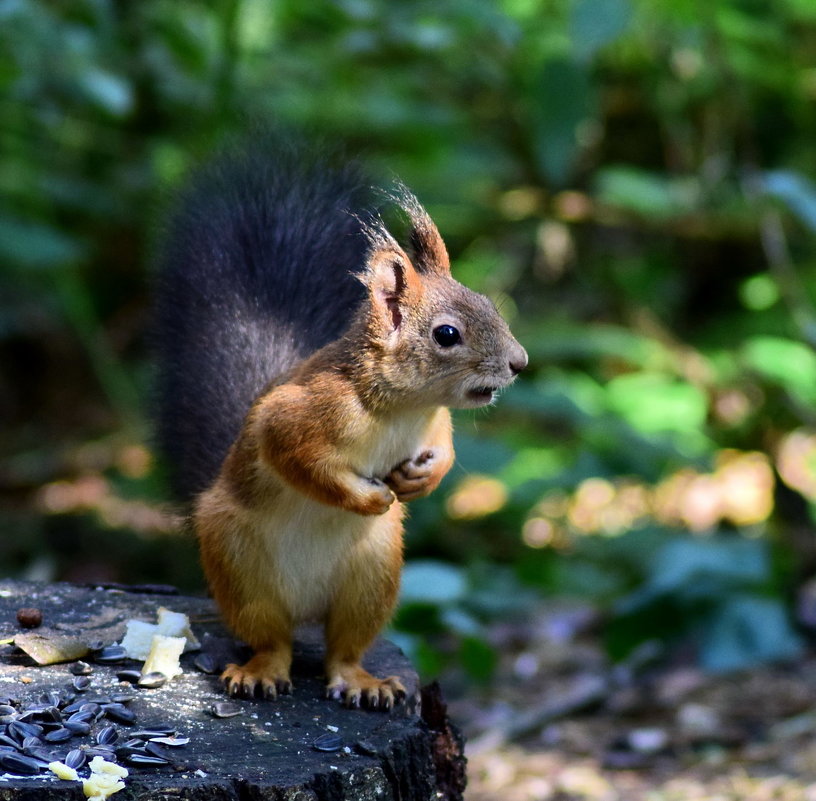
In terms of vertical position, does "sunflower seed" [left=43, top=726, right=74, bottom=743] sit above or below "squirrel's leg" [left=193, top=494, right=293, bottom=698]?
below

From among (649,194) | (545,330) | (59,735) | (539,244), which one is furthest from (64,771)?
(539,244)

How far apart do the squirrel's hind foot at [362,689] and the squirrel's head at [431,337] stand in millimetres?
561

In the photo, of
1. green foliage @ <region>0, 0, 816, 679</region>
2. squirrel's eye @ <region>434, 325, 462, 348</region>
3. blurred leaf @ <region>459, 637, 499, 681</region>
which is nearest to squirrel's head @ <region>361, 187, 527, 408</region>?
squirrel's eye @ <region>434, 325, 462, 348</region>

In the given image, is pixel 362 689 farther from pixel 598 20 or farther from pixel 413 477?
pixel 598 20

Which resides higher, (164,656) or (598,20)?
(598,20)

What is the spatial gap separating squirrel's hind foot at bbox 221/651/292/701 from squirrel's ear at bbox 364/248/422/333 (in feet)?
2.28

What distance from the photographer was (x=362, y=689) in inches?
88.6

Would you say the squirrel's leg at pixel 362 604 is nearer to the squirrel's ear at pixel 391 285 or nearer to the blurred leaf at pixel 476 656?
the squirrel's ear at pixel 391 285

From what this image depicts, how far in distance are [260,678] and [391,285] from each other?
2.59 ft

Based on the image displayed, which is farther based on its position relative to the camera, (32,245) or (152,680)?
(32,245)

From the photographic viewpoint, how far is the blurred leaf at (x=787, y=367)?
15.6ft

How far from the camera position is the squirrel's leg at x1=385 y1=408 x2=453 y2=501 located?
2.22m

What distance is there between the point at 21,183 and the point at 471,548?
268 cm

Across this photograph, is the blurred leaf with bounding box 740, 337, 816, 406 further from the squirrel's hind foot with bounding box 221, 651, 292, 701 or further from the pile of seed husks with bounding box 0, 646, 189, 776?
the pile of seed husks with bounding box 0, 646, 189, 776
